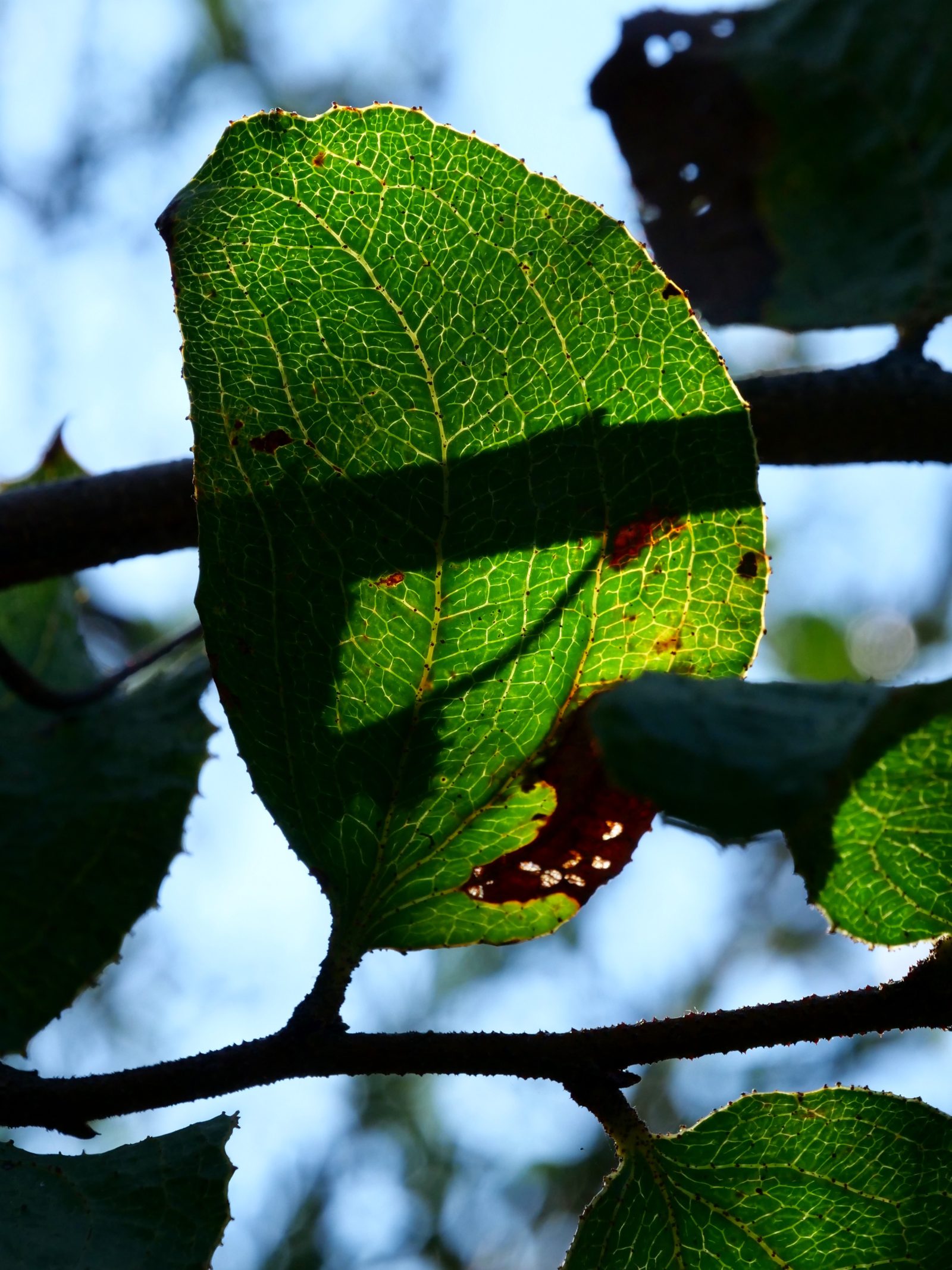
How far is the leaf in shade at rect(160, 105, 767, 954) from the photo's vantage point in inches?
20.6

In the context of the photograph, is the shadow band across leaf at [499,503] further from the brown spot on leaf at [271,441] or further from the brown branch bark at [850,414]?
the brown branch bark at [850,414]

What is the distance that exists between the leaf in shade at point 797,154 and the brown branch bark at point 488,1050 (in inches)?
25.0

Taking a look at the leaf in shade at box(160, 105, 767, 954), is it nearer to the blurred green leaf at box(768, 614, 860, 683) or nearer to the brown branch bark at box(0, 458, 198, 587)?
the brown branch bark at box(0, 458, 198, 587)

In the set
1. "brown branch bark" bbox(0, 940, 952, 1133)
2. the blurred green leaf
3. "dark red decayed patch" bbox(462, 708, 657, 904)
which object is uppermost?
the blurred green leaf

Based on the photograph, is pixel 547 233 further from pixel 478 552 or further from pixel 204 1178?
pixel 204 1178

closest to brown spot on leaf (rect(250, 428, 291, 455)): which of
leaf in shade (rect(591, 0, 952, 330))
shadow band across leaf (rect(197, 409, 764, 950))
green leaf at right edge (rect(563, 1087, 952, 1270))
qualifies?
shadow band across leaf (rect(197, 409, 764, 950))

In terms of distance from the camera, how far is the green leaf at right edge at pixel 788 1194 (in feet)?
1.89

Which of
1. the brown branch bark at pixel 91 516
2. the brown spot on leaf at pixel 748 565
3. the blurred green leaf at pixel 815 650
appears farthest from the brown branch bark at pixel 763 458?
the blurred green leaf at pixel 815 650

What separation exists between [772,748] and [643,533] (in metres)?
0.19

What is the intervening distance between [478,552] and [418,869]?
172 mm

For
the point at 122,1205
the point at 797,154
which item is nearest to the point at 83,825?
the point at 122,1205

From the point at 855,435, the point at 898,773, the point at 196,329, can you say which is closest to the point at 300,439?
the point at 196,329

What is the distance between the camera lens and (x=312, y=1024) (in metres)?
0.57

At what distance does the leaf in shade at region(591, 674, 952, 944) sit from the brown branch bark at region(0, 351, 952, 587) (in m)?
0.44
